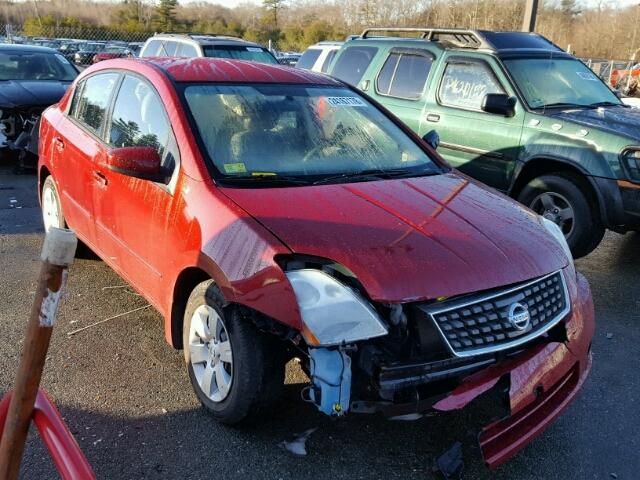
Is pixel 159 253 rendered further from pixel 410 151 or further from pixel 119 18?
pixel 119 18

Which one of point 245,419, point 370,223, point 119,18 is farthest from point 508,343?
point 119,18

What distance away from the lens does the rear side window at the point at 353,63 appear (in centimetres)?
736

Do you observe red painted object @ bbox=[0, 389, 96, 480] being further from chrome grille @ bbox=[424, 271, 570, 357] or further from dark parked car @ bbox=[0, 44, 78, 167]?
dark parked car @ bbox=[0, 44, 78, 167]

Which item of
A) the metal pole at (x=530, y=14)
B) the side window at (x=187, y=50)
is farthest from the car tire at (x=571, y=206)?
the side window at (x=187, y=50)

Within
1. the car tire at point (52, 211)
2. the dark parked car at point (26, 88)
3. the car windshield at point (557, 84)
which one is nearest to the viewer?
the car tire at point (52, 211)

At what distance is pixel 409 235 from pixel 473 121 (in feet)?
12.6

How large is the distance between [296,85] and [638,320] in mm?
3033

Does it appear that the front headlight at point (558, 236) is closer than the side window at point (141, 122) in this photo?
Yes

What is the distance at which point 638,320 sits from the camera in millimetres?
4426

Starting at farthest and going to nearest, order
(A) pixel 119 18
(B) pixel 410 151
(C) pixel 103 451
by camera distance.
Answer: (A) pixel 119 18 → (B) pixel 410 151 → (C) pixel 103 451

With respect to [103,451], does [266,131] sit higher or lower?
higher

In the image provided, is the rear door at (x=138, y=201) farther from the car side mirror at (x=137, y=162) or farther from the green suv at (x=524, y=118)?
the green suv at (x=524, y=118)

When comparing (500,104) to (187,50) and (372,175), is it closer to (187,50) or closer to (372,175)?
(372,175)

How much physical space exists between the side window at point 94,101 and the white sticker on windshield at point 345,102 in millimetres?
1478
